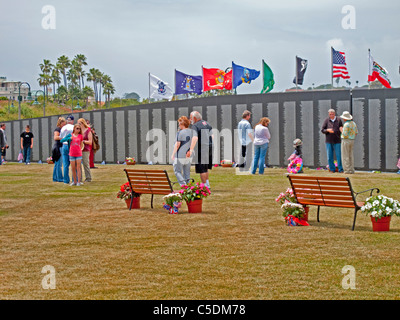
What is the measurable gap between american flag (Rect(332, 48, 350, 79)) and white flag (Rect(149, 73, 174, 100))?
9088 mm

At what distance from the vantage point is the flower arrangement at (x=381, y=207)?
29.1 ft

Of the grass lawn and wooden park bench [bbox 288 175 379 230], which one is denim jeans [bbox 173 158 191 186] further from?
wooden park bench [bbox 288 175 379 230]

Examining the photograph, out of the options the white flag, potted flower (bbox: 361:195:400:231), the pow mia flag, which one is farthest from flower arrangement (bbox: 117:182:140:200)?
the white flag

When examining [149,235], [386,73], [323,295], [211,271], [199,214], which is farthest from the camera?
[386,73]

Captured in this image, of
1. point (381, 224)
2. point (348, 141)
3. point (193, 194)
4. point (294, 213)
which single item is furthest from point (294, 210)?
point (348, 141)

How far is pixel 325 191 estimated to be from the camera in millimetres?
9531

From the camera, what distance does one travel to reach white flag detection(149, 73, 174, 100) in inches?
1201

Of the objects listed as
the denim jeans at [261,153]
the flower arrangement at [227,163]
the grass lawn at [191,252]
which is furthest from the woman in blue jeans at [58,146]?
the flower arrangement at [227,163]

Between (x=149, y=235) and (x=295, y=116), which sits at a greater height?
(x=295, y=116)

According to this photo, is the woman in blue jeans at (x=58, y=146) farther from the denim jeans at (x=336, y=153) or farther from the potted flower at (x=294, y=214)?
the potted flower at (x=294, y=214)

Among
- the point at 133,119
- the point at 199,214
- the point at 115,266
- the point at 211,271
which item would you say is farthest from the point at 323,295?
the point at 133,119
